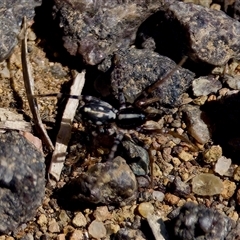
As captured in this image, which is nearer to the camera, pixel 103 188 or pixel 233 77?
pixel 103 188

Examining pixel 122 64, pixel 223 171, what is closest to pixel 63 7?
pixel 122 64

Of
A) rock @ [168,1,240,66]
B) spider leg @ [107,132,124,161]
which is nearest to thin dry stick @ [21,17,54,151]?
spider leg @ [107,132,124,161]

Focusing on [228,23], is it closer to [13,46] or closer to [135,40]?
[135,40]

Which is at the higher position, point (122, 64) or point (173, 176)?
point (122, 64)

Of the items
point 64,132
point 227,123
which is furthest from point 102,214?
point 227,123

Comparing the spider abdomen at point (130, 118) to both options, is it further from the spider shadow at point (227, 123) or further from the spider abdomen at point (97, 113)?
the spider shadow at point (227, 123)

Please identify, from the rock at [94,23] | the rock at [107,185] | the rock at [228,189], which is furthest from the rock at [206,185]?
the rock at [94,23]

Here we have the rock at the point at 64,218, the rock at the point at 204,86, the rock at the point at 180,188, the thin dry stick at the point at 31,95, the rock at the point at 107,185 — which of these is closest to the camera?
the rock at the point at 107,185
